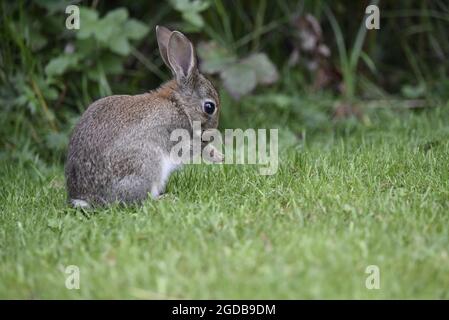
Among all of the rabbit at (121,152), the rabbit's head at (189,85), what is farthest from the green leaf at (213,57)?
the rabbit at (121,152)

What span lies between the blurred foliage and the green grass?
1.99 meters

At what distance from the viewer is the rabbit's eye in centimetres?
616

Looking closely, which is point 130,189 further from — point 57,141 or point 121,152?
point 57,141

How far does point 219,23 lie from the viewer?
9.42 meters

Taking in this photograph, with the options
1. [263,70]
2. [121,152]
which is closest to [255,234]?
[121,152]

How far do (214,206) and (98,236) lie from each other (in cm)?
83

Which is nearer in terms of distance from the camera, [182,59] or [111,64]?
[182,59]

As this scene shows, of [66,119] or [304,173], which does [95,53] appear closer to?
[66,119]

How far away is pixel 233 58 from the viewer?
840 centimetres

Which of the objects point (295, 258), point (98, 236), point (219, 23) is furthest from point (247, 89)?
point (295, 258)

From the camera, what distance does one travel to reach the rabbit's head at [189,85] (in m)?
6.03

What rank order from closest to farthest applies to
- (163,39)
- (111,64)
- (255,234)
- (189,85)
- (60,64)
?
1. (255,234)
2. (189,85)
3. (163,39)
4. (60,64)
5. (111,64)

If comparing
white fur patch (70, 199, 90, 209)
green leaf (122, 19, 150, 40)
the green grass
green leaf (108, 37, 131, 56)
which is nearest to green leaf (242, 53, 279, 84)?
green leaf (122, 19, 150, 40)

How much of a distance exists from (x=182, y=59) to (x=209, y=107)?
1.56ft
